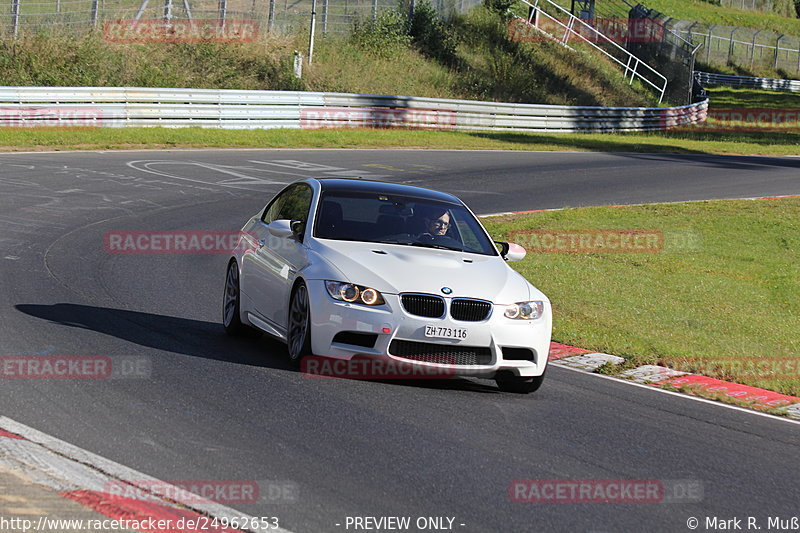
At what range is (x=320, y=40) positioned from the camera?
45.3m

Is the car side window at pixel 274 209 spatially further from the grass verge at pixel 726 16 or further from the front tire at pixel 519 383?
the grass verge at pixel 726 16

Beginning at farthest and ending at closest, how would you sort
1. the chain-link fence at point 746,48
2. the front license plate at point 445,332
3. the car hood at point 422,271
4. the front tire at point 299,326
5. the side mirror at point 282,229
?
1. the chain-link fence at point 746,48
2. the side mirror at point 282,229
3. the front tire at point 299,326
4. the car hood at point 422,271
5. the front license plate at point 445,332

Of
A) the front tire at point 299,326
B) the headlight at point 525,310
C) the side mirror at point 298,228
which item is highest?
the side mirror at point 298,228

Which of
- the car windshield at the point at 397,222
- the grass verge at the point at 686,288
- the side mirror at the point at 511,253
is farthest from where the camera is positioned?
the grass verge at the point at 686,288

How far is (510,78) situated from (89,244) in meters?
36.9

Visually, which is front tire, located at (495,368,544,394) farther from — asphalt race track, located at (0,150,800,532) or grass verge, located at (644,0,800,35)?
grass verge, located at (644,0,800,35)

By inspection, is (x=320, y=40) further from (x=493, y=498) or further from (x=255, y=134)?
(x=493, y=498)

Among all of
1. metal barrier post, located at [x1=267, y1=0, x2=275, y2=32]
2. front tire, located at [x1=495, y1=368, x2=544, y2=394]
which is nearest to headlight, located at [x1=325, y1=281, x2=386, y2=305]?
front tire, located at [x1=495, y1=368, x2=544, y2=394]

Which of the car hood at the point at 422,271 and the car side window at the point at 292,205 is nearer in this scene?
the car hood at the point at 422,271

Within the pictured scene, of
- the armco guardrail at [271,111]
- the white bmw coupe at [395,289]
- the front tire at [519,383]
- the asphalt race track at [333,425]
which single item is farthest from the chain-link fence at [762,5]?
the front tire at [519,383]

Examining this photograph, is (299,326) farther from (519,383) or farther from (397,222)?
(519,383)

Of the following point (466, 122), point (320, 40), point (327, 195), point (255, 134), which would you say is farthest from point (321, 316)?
point (320, 40)

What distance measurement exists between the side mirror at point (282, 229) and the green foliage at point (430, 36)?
1635 inches

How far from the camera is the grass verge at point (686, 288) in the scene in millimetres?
11250
